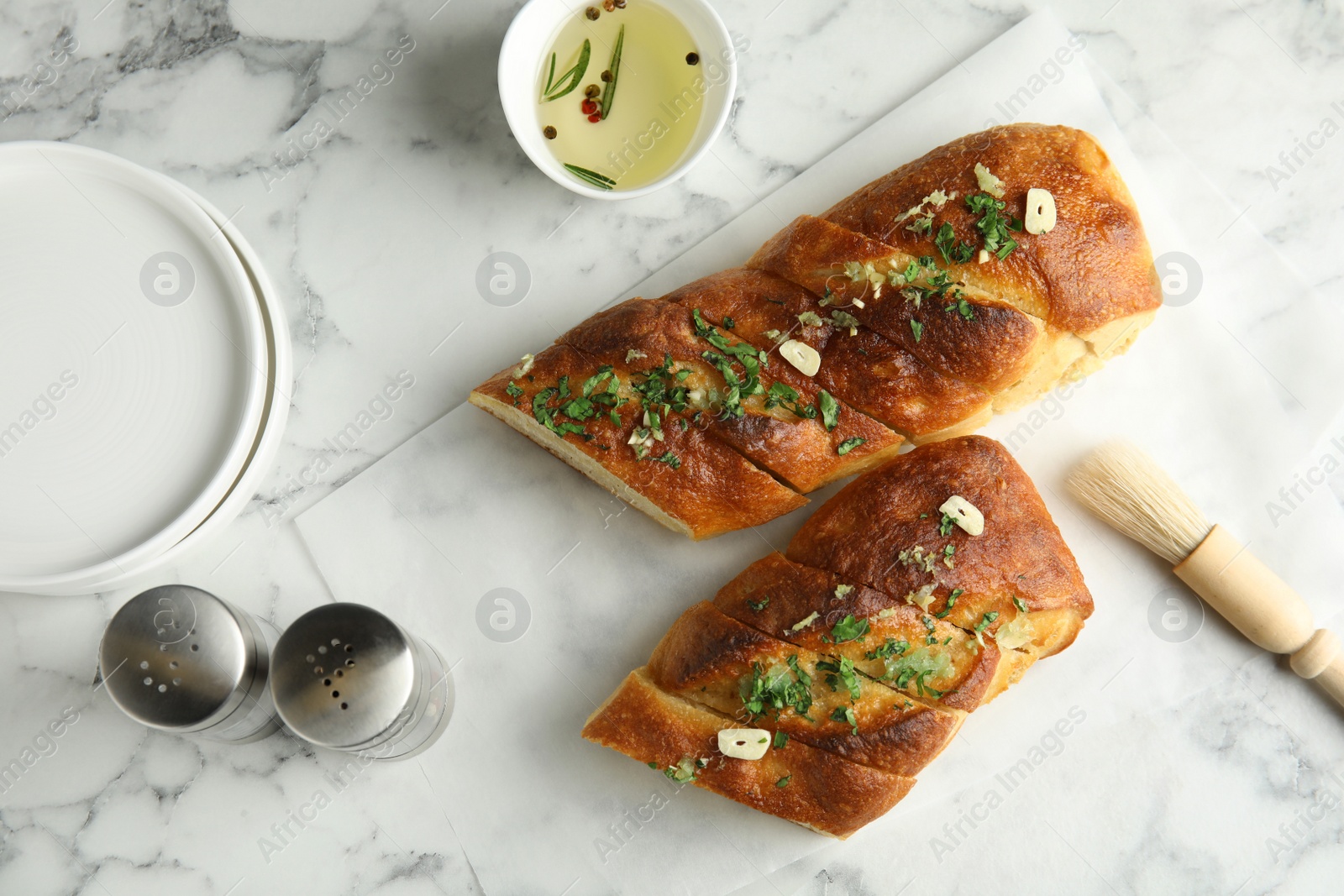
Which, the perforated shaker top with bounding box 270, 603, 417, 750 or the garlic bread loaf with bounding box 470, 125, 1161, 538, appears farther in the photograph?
the garlic bread loaf with bounding box 470, 125, 1161, 538

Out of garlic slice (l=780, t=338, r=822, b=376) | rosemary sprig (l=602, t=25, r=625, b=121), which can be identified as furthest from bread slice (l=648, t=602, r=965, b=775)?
rosemary sprig (l=602, t=25, r=625, b=121)

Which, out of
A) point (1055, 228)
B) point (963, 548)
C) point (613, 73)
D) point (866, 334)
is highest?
point (1055, 228)

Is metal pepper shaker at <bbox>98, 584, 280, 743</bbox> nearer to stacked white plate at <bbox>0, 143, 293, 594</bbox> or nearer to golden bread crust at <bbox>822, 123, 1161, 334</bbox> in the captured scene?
stacked white plate at <bbox>0, 143, 293, 594</bbox>

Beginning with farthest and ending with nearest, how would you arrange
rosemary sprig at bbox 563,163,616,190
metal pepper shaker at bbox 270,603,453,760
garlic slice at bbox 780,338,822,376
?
1. rosemary sprig at bbox 563,163,616,190
2. garlic slice at bbox 780,338,822,376
3. metal pepper shaker at bbox 270,603,453,760

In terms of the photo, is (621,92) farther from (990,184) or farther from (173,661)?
(173,661)

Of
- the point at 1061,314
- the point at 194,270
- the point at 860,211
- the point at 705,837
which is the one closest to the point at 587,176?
the point at 860,211

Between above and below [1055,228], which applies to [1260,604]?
below

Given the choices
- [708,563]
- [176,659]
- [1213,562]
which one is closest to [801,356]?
[708,563]

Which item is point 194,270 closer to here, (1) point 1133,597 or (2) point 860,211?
(2) point 860,211
